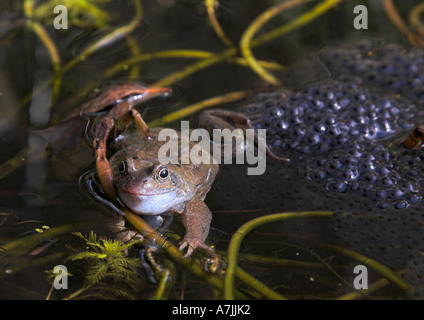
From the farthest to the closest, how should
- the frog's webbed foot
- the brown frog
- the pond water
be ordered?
1. the frog's webbed foot
2. the brown frog
3. the pond water

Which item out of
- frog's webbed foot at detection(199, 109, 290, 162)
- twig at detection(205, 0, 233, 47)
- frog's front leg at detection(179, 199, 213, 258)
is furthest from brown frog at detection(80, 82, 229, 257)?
twig at detection(205, 0, 233, 47)

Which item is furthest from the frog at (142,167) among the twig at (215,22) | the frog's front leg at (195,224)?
the twig at (215,22)

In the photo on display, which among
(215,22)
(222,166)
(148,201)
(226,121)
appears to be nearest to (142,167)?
(148,201)

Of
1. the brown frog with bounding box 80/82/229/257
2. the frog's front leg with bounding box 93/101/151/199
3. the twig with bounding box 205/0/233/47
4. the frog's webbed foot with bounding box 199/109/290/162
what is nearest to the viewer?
the brown frog with bounding box 80/82/229/257

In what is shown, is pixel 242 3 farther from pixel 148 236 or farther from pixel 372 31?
pixel 148 236

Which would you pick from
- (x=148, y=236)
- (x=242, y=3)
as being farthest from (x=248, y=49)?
(x=148, y=236)

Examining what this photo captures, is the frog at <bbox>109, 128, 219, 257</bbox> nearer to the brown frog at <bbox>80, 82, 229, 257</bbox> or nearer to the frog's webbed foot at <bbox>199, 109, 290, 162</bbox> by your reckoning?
the brown frog at <bbox>80, 82, 229, 257</bbox>
